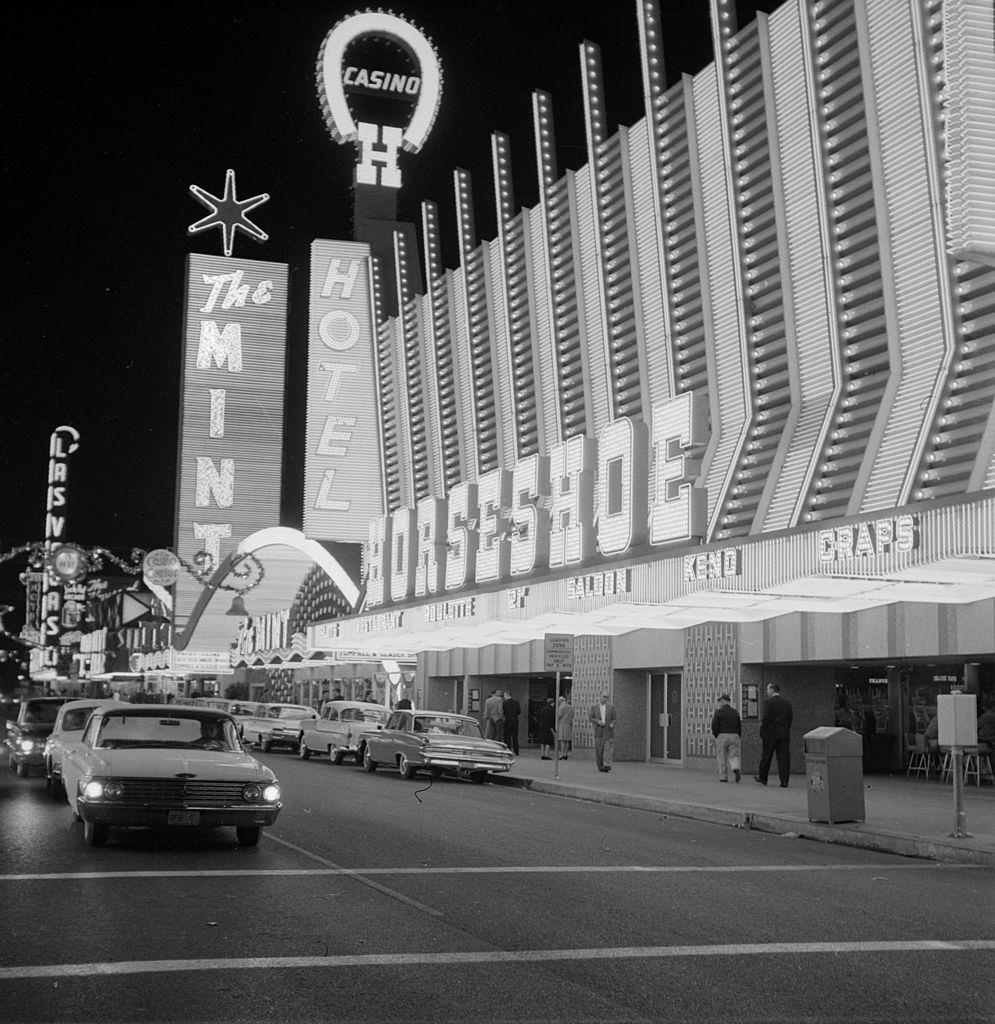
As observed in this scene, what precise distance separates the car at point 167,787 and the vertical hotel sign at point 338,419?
133 feet

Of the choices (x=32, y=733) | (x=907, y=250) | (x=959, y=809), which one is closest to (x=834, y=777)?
(x=959, y=809)

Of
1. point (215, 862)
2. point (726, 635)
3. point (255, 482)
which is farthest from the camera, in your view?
point (255, 482)

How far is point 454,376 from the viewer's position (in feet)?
133

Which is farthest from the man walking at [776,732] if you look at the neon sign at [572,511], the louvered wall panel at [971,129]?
the louvered wall panel at [971,129]

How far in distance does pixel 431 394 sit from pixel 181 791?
3065 cm

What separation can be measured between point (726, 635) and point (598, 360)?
8318 millimetres

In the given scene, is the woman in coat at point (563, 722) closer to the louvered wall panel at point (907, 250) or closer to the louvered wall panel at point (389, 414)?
the louvered wall panel at point (907, 250)

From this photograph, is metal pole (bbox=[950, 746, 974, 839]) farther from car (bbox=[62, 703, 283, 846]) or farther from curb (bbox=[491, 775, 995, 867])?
car (bbox=[62, 703, 283, 846])

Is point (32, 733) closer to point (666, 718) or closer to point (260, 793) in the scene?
point (260, 793)

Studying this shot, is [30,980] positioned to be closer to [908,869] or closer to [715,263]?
[908,869]

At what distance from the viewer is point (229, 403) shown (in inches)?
2618

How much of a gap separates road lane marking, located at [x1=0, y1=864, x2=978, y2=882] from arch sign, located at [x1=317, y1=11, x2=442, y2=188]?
46.3 m

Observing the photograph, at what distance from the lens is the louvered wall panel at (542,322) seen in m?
34.1

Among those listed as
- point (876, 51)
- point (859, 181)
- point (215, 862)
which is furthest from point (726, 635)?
point (215, 862)
